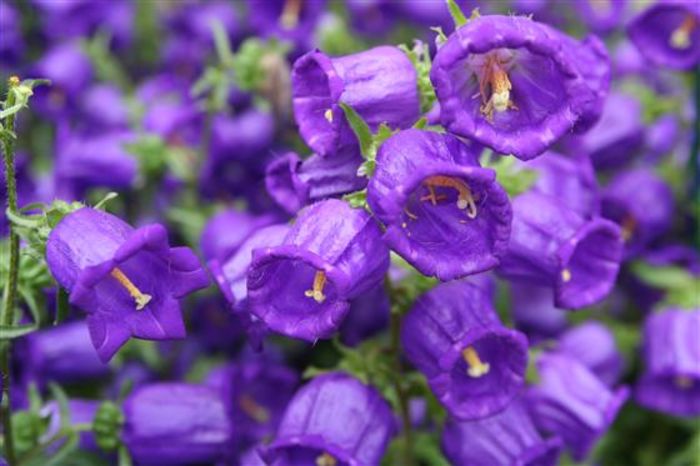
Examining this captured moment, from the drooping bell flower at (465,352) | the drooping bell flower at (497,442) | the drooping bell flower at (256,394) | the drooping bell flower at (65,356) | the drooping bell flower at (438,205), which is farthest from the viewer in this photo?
the drooping bell flower at (65,356)

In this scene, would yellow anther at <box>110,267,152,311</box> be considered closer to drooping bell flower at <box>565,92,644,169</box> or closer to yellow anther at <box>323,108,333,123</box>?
yellow anther at <box>323,108,333,123</box>

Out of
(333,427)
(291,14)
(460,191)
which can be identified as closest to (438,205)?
(460,191)

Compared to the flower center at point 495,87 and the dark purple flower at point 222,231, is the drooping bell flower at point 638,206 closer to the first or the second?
the dark purple flower at point 222,231

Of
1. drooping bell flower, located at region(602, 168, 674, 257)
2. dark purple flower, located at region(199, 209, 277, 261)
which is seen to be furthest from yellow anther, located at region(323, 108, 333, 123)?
drooping bell flower, located at region(602, 168, 674, 257)

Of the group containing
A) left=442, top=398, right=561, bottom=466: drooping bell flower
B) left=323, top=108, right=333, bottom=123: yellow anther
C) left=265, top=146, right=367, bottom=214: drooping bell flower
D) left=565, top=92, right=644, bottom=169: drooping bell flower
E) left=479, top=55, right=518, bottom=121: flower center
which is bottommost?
left=442, top=398, right=561, bottom=466: drooping bell flower

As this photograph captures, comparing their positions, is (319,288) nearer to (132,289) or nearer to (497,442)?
(132,289)

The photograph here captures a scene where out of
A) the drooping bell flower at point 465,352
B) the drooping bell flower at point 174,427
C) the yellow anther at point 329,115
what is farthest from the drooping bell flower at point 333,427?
the yellow anther at point 329,115

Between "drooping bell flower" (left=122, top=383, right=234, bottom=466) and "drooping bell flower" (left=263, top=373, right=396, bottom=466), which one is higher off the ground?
"drooping bell flower" (left=263, top=373, right=396, bottom=466)
